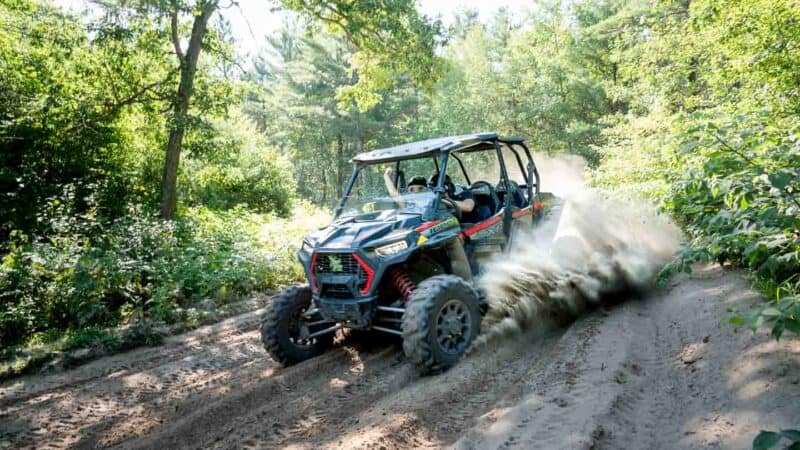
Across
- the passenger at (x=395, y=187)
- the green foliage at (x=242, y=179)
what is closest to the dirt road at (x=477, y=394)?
the passenger at (x=395, y=187)

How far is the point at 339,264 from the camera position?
4973 mm

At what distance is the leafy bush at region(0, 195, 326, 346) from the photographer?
689cm

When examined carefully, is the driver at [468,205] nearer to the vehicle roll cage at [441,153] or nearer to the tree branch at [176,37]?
the vehicle roll cage at [441,153]

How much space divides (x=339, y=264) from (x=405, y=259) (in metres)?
0.68

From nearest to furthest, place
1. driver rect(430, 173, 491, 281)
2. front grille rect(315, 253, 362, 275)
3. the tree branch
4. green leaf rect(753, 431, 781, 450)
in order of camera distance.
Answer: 1. green leaf rect(753, 431, 781, 450)
2. front grille rect(315, 253, 362, 275)
3. driver rect(430, 173, 491, 281)
4. the tree branch

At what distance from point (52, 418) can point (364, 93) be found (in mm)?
12421

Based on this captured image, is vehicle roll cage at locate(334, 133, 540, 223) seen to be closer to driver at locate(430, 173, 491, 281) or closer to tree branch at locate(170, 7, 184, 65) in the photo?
driver at locate(430, 173, 491, 281)

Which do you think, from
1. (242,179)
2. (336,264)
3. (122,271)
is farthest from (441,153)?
(242,179)

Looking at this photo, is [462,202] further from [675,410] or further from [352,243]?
[675,410]

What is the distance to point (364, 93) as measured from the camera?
49.9 ft

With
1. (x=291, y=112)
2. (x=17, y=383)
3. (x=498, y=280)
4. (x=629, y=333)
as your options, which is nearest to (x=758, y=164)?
(x=629, y=333)

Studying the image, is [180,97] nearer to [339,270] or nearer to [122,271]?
[122,271]

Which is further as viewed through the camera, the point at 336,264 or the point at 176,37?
the point at 176,37

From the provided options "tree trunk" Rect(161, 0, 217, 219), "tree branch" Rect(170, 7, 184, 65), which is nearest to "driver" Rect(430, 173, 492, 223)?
"tree trunk" Rect(161, 0, 217, 219)
